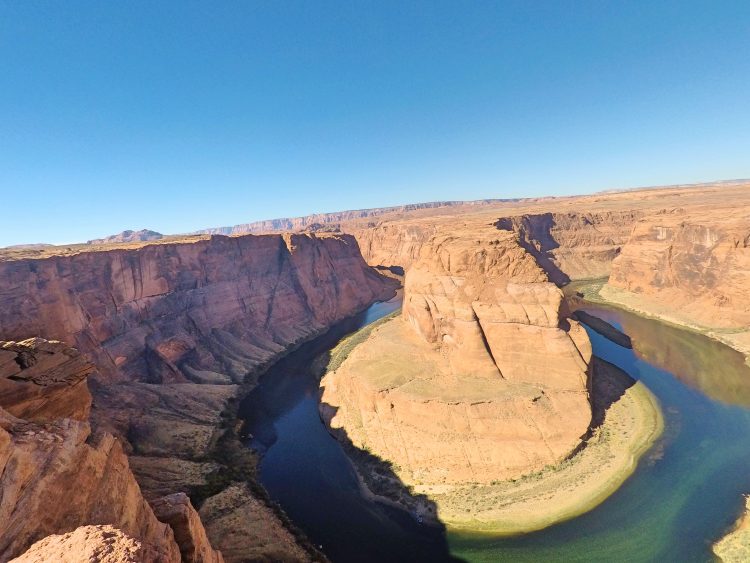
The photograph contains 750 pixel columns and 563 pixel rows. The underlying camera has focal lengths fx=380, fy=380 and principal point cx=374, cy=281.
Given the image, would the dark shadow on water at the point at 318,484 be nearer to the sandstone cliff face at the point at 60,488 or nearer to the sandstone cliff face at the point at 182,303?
the sandstone cliff face at the point at 182,303

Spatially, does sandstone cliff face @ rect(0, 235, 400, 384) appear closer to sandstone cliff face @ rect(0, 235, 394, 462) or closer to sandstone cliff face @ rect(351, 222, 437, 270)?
sandstone cliff face @ rect(0, 235, 394, 462)

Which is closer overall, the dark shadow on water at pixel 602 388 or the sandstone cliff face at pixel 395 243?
the dark shadow on water at pixel 602 388

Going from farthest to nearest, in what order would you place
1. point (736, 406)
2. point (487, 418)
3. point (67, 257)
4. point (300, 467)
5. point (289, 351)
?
point (289, 351) → point (67, 257) → point (736, 406) → point (300, 467) → point (487, 418)

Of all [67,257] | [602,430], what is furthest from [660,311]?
[67,257]

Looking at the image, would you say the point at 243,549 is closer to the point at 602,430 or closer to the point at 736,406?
the point at 602,430

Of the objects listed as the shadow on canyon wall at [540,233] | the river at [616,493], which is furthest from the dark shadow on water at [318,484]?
the shadow on canyon wall at [540,233]

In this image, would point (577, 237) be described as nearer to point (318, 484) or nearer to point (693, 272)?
point (693, 272)

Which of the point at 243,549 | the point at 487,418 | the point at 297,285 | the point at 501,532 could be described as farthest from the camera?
the point at 297,285

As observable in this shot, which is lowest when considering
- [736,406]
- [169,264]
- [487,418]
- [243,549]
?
[736,406]
